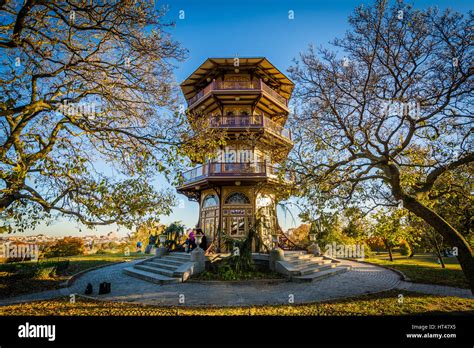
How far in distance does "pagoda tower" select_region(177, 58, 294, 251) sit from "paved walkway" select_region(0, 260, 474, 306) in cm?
596

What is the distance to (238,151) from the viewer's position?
17812 mm

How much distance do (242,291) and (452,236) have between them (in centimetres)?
702

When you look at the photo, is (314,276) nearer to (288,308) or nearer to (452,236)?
(288,308)

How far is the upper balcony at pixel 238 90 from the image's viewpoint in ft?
57.2

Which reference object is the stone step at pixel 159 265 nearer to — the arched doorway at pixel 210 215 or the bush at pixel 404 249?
the arched doorway at pixel 210 215

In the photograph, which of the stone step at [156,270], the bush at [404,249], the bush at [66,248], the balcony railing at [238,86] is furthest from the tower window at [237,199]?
the bush at [404,249]

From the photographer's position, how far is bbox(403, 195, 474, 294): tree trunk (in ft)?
21.7

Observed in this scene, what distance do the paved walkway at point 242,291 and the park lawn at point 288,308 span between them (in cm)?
67

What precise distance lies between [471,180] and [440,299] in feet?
15.6

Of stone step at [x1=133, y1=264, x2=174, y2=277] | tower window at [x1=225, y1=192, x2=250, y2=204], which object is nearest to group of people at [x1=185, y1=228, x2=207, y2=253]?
stone step at [x1=133, y1=264, x2=174, y2=277]

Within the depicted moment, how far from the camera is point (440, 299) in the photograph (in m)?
6.98

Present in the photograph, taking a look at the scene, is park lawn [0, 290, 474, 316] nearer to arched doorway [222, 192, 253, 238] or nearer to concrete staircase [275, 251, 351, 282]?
concrete staircase [275, 251, 351, 282]
